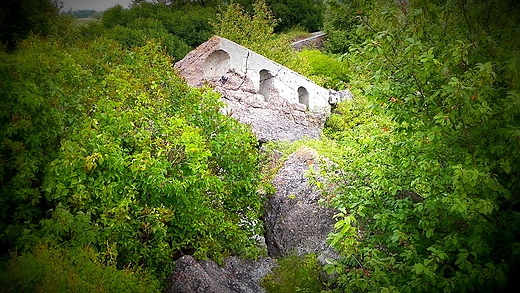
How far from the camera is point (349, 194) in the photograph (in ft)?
23.1

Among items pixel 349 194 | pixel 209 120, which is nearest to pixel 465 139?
pixel 349 194

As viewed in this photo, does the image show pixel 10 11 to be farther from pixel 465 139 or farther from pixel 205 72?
pixel 465 139

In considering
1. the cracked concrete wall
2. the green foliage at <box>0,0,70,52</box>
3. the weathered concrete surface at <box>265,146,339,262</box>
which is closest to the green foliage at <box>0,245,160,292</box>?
the weathered concrete surface at <box>265,146,339,262</box>

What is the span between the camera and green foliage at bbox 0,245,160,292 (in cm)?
382

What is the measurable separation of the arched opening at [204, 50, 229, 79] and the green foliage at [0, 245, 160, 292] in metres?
10.8

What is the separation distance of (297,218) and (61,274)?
18.0 feet

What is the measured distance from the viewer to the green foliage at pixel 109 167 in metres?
4.98

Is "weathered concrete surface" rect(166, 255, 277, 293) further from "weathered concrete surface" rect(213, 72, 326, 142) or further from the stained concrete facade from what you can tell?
the stained concrete facade

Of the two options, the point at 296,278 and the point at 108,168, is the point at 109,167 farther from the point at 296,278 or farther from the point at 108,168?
the point at 296,278

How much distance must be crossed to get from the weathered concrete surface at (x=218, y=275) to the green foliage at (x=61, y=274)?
1.14 m

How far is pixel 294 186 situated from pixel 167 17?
27.5 metres

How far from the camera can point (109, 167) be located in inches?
221

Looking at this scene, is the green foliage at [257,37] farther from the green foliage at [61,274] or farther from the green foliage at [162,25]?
the green foliage at [61,274]

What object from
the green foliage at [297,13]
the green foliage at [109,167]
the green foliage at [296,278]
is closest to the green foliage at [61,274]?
the green foliage at [109,167]
